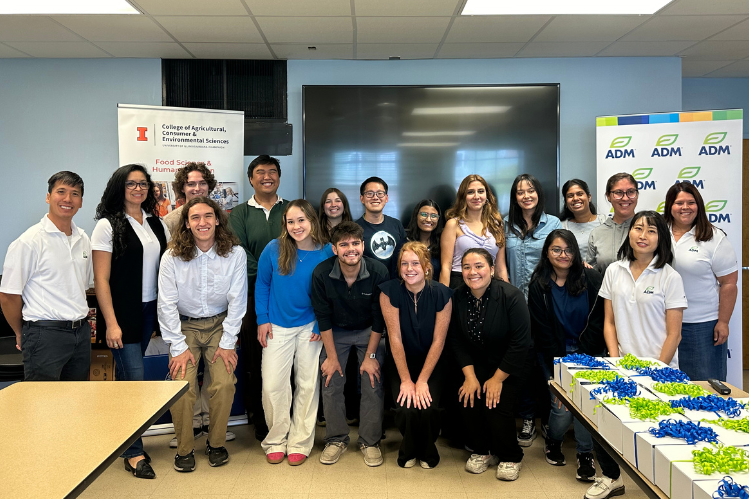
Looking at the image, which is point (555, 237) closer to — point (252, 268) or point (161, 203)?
point (252, 268)

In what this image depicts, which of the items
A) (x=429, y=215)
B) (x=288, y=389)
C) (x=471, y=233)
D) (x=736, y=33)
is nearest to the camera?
(x=288, y=389)

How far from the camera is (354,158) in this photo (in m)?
4.46

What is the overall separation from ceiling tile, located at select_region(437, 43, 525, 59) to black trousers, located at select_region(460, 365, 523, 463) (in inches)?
105

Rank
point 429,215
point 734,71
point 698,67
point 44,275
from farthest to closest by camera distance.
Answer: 1. point 734,71
2. point 698,67
3. point 429,215
4. point 44,275

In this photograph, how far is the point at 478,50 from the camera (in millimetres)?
4348

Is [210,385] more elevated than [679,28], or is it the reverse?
[679,28]

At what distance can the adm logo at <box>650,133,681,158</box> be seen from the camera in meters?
4.19

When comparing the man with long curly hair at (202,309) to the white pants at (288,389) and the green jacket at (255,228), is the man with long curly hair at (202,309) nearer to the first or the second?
the white pants at (288,389)

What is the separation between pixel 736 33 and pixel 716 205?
132 centimetres

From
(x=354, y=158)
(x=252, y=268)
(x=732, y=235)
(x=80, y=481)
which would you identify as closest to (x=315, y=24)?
(x=354, y=158)

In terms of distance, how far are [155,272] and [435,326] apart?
164cm

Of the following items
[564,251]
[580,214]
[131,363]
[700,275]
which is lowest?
[131,363]

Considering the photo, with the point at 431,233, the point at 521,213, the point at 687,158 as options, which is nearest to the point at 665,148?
the point at 687,158

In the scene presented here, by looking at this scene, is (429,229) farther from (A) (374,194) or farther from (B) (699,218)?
(B) (699,218)
